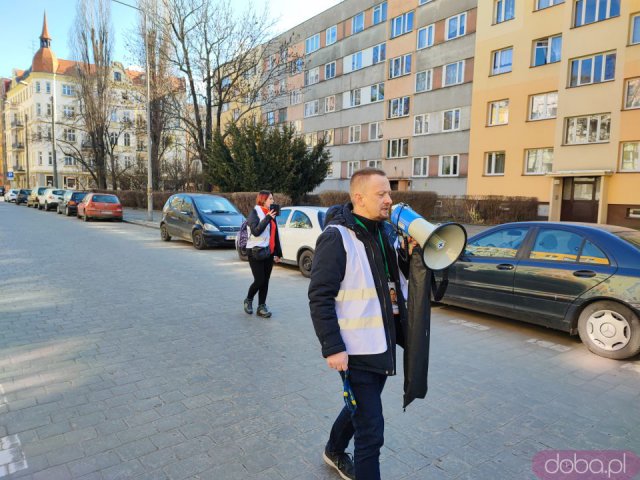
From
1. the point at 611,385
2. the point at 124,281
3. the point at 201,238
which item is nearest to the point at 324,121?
the point at 201,238

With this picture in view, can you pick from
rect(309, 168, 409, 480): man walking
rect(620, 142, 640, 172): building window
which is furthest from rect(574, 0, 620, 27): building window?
rect(309, 168, 409, 480): man walking

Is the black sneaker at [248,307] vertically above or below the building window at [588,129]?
below

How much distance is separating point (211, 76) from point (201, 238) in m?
15.8

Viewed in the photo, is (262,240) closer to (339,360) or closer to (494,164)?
(339,360)

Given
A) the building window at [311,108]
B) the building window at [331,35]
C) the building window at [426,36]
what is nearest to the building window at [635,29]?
the building window at [426,36]

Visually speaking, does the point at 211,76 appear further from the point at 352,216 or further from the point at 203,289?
the point at 352,216

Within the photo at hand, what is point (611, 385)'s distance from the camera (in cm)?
436

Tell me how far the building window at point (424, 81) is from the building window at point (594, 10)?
9.91 m

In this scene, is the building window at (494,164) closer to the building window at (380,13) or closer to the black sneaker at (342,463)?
the building window at (380,13)

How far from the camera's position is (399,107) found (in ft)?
114

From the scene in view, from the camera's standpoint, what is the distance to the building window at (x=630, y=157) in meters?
21.7

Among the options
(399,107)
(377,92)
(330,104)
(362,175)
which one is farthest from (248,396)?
(330,104)

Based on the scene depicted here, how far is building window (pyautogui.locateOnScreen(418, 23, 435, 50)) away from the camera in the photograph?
31.9 m

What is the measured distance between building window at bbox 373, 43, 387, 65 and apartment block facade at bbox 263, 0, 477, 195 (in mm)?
79
